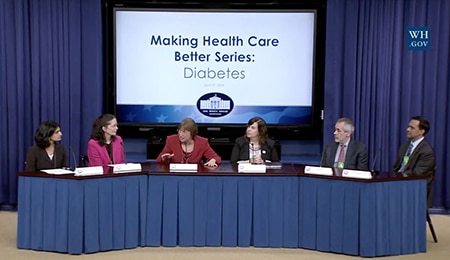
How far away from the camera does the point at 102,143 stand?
5461 mm

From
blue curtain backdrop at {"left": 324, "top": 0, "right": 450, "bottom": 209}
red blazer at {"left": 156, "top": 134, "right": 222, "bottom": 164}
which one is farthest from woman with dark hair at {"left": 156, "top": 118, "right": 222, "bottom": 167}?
blue curtain backdrop at {"left": 324, "top": 0, "right": 450, "bottom": 209}

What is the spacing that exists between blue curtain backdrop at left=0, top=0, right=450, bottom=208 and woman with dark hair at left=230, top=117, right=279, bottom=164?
121 centimetres

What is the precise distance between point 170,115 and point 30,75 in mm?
1724

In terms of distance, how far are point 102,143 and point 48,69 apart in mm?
1818

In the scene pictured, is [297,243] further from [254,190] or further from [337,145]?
[337,145]

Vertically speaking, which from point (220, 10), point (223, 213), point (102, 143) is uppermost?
point (220, 10)

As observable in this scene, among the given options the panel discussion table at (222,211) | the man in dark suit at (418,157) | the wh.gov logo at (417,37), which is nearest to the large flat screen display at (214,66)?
the wh.gov logo at (417,37)

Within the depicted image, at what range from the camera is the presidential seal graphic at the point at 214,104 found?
7.01 metres

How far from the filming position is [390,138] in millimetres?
6836

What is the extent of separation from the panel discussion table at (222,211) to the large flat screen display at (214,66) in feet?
6.06

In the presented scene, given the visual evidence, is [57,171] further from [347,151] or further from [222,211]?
[347,151]

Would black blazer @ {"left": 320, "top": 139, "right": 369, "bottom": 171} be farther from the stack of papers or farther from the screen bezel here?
the stack of papers

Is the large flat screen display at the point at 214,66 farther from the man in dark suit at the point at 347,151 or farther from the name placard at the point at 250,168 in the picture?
the name placard at the point at 250,168

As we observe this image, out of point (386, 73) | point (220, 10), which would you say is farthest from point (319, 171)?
point (220, 10)
